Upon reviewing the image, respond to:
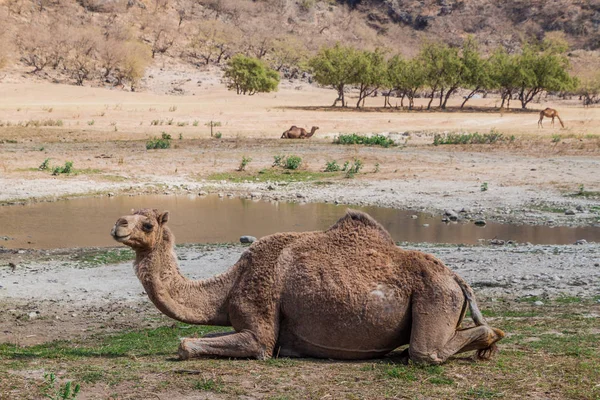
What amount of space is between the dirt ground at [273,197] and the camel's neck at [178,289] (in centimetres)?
A: 44

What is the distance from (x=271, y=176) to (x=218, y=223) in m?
7.34

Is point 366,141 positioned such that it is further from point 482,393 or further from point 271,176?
point 482,393

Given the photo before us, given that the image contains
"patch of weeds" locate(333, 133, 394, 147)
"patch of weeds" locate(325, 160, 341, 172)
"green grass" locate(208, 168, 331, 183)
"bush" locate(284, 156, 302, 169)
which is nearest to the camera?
"green grass" locate(208, 168, 331, 183)

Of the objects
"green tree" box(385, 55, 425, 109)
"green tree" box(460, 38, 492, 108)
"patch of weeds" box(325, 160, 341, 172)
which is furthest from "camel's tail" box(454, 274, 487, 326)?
"green tree" box(460, 38, 492, 108)

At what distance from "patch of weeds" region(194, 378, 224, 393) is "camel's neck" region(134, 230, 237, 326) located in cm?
90

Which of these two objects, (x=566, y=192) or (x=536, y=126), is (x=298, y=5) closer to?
(x=536, y=126)

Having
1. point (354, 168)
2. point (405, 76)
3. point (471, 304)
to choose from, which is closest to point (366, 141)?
point (354, 168)

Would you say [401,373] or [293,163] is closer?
[401,373]

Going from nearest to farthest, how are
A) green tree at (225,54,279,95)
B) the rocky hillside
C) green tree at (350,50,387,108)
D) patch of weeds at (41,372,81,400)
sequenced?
patch of weeds at (41,372,81,400)
green tree at (350,50,387,108)
green tree at (225,54,279,95)
the rocky hillside

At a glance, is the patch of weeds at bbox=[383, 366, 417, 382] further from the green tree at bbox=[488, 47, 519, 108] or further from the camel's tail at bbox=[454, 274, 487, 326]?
the green tree at bbox=[488, 47, 519, 108]

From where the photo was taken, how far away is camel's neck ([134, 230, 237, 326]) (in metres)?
7.01

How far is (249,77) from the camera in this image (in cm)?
8062

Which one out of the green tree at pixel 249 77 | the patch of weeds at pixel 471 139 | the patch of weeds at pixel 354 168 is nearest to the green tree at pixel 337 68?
the green tree at pixel 249 77

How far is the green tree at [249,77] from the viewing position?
3172 inches
